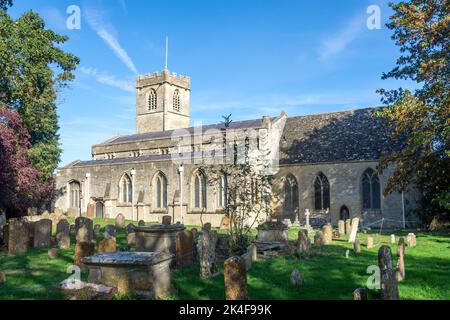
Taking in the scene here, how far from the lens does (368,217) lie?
89.7ft

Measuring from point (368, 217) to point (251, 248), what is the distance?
57.9 feet

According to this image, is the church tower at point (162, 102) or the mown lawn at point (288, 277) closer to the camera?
the mown lawn at point (288, 277)

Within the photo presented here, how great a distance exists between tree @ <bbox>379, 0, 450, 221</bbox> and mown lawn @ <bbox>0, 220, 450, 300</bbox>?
5.49 metres

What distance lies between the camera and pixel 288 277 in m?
9.62

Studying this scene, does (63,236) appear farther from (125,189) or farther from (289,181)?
(125,189)

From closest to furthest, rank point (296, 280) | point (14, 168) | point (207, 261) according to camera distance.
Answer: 1. point (296, 280)
2. point (207, 261)
3. point (14, 168)

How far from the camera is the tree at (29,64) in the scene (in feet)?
60.7

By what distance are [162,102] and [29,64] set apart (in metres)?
32.0

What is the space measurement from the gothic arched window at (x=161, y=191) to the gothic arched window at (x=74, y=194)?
27.7 feet

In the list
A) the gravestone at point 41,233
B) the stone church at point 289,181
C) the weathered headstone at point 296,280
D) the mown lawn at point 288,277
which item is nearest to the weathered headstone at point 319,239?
the mown lawn at point 288,277

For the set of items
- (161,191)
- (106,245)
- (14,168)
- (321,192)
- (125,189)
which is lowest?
(106,245)

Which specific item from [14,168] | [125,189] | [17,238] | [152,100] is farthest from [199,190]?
[152,100]

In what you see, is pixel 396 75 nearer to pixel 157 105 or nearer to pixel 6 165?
pixel 6 165

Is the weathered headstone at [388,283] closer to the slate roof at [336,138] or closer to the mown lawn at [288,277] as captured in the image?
the mown lawn at [288,277]
